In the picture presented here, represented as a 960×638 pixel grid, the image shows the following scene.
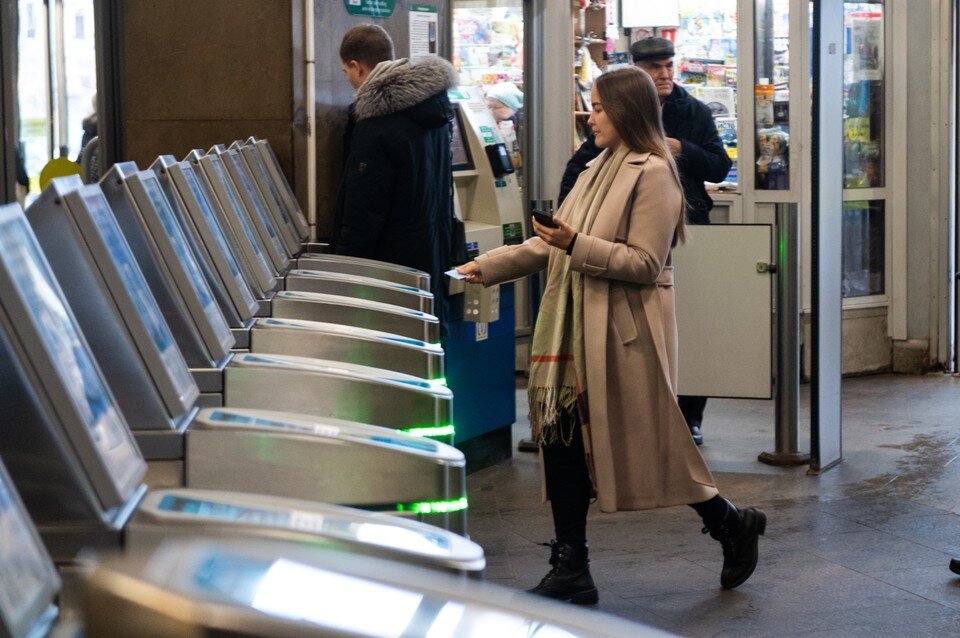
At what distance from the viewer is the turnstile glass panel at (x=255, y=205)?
4121 mm

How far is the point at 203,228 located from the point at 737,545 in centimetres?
207

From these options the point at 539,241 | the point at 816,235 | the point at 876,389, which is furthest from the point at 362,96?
the point at 876,389

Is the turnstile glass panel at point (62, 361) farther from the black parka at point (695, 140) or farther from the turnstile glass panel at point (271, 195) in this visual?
the black parka at point (695, 140)

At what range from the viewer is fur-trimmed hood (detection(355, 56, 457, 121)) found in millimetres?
5043

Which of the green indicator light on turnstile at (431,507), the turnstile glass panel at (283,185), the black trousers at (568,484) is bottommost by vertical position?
the black trousers at (568,484)

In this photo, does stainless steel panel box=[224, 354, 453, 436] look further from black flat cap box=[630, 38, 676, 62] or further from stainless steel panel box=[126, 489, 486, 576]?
black flat cap box=[630, 38, 676, 62]

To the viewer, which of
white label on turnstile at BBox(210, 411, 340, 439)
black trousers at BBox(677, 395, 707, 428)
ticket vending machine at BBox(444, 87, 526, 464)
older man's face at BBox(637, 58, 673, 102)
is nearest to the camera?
white label on turnstile at BBox(210, 411, 340, 439)

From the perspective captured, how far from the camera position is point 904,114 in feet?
27.9

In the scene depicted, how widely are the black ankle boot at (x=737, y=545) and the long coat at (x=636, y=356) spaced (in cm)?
29

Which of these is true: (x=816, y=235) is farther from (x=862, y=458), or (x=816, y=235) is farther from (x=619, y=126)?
(x=619, y=126)

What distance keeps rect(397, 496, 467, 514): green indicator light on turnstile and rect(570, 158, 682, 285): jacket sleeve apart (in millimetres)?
1715

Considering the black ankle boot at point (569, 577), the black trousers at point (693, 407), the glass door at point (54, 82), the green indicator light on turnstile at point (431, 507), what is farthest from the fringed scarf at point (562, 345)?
the black trousers at point (693, 407)

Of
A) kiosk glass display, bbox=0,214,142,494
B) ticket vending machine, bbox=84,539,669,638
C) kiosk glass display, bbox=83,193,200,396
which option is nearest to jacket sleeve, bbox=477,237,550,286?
kiosk glass display, bbox=83,193,200,396

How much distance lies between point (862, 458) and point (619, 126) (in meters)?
2.86
